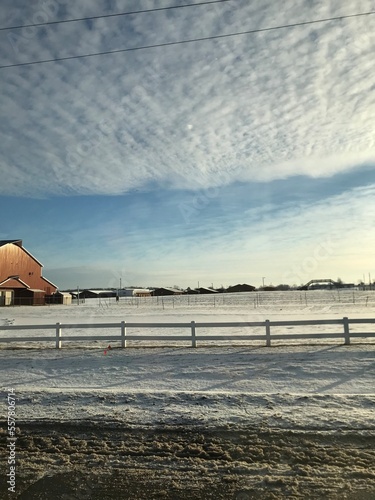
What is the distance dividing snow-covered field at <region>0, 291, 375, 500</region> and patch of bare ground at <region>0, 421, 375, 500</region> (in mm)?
15

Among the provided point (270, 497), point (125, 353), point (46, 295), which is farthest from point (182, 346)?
point (46, 295)

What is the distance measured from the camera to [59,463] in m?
4.74

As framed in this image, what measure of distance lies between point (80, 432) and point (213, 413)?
2.17 meters

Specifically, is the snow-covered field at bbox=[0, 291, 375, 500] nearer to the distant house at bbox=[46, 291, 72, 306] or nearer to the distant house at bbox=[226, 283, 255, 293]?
the distant house at bbox=[46, 291, 72, 306]

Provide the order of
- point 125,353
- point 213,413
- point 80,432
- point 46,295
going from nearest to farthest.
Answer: point 80,432 < point 213,413 < point 125,353 < point 46,295

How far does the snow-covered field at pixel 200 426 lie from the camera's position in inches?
163

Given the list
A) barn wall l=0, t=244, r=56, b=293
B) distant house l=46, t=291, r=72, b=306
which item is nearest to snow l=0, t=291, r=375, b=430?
barn wall l=0, t=244, r=56, b=293

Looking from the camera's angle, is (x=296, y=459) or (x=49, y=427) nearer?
(x=296, y=459)

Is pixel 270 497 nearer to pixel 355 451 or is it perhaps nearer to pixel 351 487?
pixel 351 487

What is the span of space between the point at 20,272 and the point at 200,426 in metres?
55.6

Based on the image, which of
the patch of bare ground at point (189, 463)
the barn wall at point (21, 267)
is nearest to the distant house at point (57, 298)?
the barn wall at point (21, 267)

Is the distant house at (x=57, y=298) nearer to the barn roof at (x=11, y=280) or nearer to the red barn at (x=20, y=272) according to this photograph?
the red barn at (x=20, y=272)

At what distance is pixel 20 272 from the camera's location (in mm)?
55938

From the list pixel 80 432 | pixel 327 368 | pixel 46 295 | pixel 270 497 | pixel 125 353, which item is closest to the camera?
pixel 270 497
